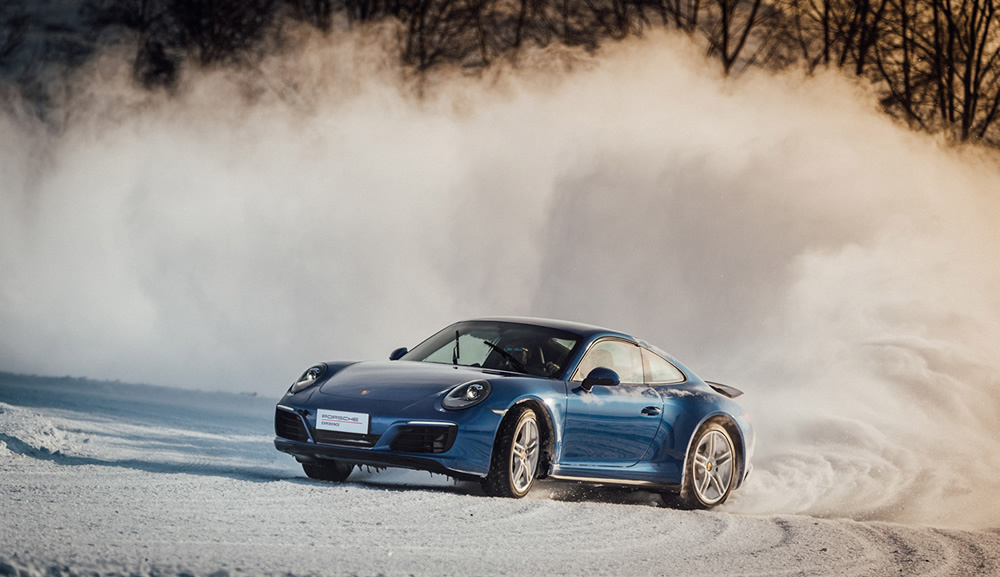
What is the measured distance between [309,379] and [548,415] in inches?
65.9

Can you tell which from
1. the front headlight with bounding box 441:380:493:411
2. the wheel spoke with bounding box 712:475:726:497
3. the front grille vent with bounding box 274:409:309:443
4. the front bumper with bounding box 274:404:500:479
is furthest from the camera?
the wheel spoke with bounding box 712:475:726:497

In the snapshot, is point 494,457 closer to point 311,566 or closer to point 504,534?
point 504,534

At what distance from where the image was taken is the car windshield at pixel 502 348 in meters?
8.77

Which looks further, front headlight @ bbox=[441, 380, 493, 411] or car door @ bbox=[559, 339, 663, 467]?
car door @ bbox=[559, 339, 663, 467]

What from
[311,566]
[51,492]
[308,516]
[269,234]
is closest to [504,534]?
[308,516]

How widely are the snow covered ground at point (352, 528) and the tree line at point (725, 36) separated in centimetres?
1406

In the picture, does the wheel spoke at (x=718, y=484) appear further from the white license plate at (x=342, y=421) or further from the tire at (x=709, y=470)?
the white license plate at (x=342, y=421)

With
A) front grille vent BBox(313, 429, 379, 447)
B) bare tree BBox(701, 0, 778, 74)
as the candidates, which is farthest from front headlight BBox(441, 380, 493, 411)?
bare tree BBox(701, 0, 778, 74)

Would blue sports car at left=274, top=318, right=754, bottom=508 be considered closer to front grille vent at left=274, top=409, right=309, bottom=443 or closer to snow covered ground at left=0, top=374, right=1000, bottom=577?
front grille vent at left=274, top=409, right=309, bottom=443

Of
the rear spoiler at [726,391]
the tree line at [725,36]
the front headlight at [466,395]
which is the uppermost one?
the tree line at [725,36]

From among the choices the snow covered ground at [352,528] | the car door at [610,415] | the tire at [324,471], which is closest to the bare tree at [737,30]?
the car door at [610,415]

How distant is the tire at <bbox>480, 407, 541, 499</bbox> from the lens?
7.81m

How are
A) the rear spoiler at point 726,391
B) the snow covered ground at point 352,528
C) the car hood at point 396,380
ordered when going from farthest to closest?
1. the rear spoiler at point 726,391
2. the car hood at point 396,380
3. the snow covered ground at point 352,528

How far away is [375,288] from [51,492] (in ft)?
40.2
